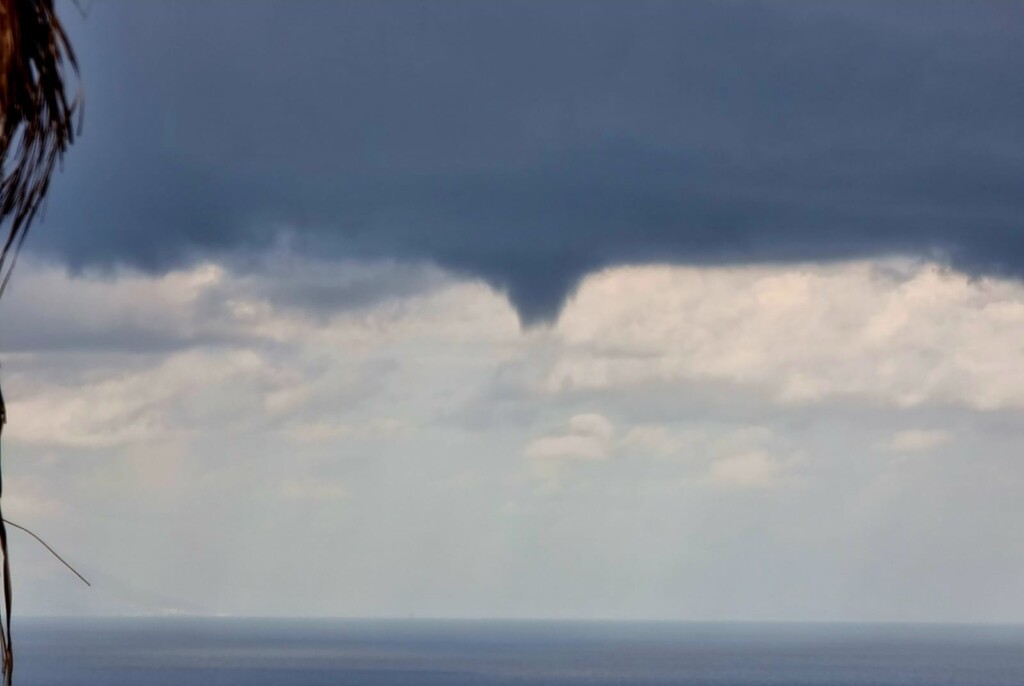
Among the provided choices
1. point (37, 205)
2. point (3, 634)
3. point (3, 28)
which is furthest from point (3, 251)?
point (3, 634)

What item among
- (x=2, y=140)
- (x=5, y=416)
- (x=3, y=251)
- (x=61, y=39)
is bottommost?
(x=5, y=416)

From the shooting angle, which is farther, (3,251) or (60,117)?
(60,117)

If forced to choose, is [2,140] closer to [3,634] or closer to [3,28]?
[3,28]

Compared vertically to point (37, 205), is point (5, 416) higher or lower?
lower

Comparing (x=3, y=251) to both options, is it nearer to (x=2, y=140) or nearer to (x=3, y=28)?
(x=2, y=140)

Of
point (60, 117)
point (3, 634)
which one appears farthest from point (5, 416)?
point (60, 117)

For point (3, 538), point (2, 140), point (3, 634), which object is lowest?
point (3, 634)

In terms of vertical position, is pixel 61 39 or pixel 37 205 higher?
pixel 61 39
